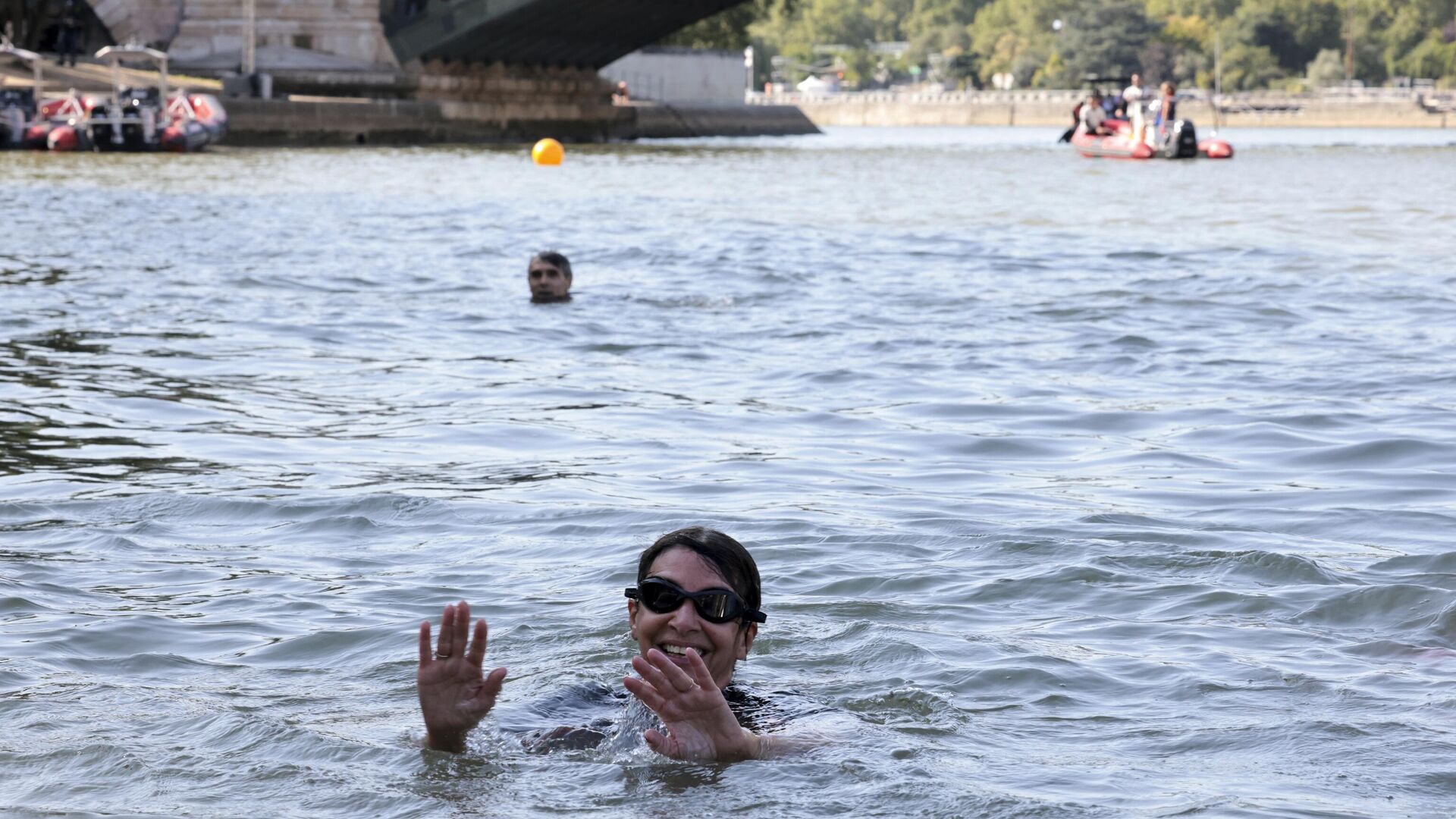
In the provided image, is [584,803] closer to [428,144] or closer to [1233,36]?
[428,144]

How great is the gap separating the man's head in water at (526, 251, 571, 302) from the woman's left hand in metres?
9.48

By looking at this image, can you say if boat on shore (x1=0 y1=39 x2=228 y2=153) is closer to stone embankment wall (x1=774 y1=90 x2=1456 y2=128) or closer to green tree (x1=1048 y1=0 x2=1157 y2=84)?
stone embankment wall (x1=774 y1=90 x2=1456 y2=128)

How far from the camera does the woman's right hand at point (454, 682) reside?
13.9 ft

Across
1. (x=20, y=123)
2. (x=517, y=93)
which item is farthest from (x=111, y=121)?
(x=517, y=93)

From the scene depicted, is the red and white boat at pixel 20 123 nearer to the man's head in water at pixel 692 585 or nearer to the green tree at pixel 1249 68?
the man's head in water at pixel 692 585

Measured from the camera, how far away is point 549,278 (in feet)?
45.2

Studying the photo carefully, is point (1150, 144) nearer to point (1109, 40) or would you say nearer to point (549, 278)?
point (549, 278)

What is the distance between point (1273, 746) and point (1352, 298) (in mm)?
10217

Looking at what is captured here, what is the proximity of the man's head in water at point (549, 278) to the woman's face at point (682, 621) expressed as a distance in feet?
30.6

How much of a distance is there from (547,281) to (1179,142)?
3413 centimetres

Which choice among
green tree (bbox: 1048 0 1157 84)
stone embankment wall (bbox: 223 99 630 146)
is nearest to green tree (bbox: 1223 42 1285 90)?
green tree (bbox: 1048 0 1157 84)

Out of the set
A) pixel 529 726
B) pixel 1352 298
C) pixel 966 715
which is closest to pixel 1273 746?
pixel 966 715

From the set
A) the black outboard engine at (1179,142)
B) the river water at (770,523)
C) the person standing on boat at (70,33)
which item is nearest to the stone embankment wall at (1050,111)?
the black outboard engine at (1179,142)

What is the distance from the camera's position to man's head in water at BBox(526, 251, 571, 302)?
1377 centimetres
